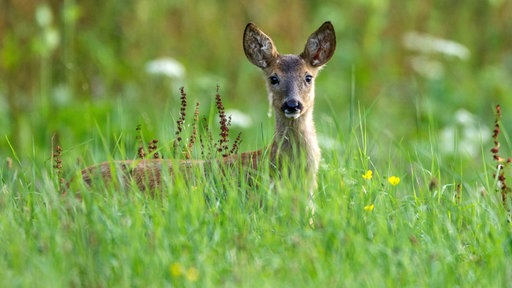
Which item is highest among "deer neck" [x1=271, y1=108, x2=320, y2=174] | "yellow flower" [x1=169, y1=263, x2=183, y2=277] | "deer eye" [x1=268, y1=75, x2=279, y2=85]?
"deer eye" [x1=268, y1=75, x2=279, y2=85]

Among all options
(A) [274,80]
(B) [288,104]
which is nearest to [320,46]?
(A) [274,80]

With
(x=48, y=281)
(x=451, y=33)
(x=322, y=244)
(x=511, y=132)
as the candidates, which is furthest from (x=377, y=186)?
(x=451, y=33)

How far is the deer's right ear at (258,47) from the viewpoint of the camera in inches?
279

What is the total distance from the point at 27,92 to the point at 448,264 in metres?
6.92

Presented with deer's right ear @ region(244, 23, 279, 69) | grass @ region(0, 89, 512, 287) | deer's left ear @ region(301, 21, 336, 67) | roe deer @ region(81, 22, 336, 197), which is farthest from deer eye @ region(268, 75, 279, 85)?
grass @ region(0, 89, 512, 287)

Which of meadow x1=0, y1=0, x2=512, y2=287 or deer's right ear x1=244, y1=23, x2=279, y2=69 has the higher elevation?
deer's right ear x1=244, y1=23, x2=279, y2=69

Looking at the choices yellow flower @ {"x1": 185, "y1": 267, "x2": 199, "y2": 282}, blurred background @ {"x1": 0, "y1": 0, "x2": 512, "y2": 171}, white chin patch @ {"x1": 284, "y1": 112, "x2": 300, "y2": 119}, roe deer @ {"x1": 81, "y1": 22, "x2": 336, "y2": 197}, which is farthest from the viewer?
blurred background @ {"x1": 0, "y1": 0, "x2": 512, "y2": 171}

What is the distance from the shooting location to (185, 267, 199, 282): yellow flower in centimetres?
438

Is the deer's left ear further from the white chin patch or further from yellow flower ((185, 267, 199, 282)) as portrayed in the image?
yellow flower ((185, 267, 199, 282))

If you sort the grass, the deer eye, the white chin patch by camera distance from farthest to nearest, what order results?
1. the deer eye
2. the white chin patch
3. the grass

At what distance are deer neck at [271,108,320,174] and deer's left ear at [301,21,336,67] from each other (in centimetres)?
44

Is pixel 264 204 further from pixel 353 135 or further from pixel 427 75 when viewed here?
pixel 427 75

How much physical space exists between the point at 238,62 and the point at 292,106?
529 centimetres

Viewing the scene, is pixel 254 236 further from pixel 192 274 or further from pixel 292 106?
pixel 292 106
